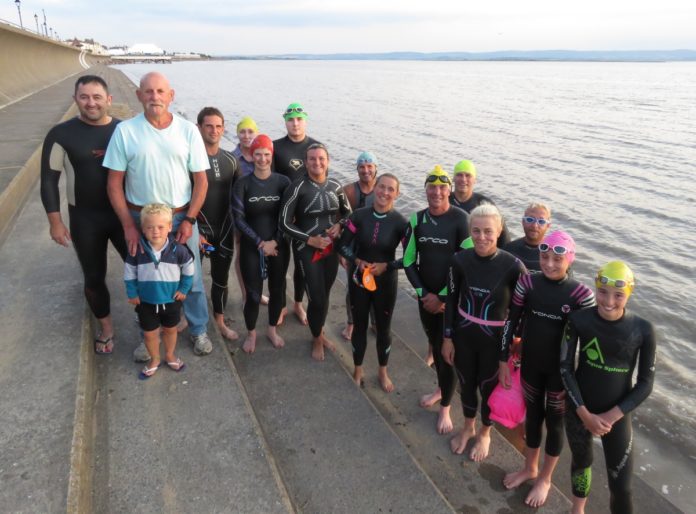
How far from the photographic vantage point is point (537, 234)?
13.0ft

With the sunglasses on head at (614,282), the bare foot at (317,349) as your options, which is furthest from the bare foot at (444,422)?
the sunglasses on head at (614,282)

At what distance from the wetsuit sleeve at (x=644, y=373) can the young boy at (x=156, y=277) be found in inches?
133

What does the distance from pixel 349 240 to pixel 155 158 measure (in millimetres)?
1941

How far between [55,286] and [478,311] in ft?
14.4

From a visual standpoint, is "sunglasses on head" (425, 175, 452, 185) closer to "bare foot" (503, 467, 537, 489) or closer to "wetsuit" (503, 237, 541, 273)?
"wetsuit" (503, 237, 541, 273)

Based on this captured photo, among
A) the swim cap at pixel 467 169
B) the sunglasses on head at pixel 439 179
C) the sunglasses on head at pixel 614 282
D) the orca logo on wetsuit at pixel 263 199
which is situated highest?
the sunglasses on head at pixel 439 179

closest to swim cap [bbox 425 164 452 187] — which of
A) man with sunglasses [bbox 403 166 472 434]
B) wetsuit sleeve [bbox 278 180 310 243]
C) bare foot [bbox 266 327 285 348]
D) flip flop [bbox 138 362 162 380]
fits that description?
man with sunglasses [bbox 403 166 472 434]

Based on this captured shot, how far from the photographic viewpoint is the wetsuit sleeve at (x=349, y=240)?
4.47 m

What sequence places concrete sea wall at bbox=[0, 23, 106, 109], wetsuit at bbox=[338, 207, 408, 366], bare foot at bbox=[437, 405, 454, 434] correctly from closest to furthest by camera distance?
bare foot at bbox=[437, 405, 454, 434], wetsuit at bbox=[338, 207, 408, 366], concrete sea wall at bbox=[0, 23, 106, 109]

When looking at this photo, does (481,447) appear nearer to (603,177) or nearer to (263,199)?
(263,199)

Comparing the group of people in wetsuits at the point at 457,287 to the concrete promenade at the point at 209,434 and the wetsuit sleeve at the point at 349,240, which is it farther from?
the concrete promenade at the point at 209,434

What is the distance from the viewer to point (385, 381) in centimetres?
474

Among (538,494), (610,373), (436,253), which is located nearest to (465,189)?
(436,253)

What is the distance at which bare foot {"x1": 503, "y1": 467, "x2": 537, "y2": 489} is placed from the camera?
11.7 ft
